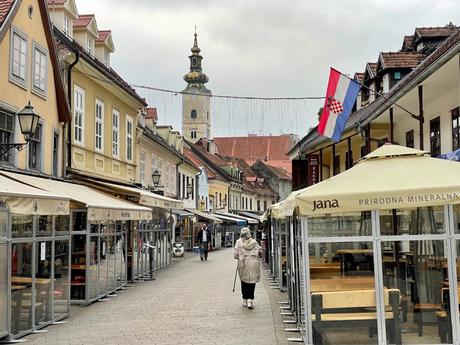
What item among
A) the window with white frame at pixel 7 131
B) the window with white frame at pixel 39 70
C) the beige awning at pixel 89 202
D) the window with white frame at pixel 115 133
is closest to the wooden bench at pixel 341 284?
the beige awning at pixel 89 202

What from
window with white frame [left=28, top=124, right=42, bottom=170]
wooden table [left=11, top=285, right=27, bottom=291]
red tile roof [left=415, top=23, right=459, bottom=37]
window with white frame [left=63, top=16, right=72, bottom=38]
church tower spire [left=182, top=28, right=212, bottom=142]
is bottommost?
wooden table [left=11, top=285, right=27, bottom=291]

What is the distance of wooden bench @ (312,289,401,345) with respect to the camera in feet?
29.3

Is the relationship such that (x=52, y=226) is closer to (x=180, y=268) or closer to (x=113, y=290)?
(x=113, y=290)

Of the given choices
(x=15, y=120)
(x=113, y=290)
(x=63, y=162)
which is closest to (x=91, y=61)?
(x=63, y=162)

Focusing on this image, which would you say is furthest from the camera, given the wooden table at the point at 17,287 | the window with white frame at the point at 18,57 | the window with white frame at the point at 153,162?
the window with white frame at the point at 153,162

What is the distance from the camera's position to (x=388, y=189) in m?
8.59

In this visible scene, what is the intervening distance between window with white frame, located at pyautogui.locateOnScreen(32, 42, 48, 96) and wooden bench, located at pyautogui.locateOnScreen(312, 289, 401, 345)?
34.2 feet

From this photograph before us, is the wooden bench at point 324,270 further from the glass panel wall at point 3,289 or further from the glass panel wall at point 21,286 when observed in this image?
the glass panel wall at point 21,286

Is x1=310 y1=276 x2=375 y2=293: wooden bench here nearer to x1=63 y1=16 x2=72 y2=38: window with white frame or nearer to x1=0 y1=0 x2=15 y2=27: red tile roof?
x1=0 y1=0 x2=15 y2=27: red tile roof

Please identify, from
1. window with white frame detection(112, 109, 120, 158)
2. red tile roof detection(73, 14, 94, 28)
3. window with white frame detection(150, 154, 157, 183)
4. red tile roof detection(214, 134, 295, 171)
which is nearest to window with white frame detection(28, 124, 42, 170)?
red tile roof detection(73, 14, 94, 28)

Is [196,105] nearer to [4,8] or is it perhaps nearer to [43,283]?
[4,8]

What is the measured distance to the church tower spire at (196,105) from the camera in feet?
327

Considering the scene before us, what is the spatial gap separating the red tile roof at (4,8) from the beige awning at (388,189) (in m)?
8.60

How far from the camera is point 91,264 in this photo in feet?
51.5
